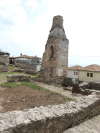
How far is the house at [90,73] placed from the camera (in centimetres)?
1631

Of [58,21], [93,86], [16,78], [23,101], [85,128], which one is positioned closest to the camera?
[85,128]

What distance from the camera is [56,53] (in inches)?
669

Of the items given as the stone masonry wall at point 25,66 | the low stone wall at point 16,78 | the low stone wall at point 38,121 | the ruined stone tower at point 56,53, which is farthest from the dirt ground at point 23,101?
the stone masonry wall at point 25,66

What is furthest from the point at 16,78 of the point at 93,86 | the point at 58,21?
the point at 58,21

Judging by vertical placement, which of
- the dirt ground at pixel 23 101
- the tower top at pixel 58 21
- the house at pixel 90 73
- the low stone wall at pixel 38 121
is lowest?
the dirt ground at pixel 23 101

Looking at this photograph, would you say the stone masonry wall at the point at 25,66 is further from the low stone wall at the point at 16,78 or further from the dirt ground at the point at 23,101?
the dirt ground at the point at 23,101

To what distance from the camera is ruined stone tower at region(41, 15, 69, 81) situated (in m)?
17.0

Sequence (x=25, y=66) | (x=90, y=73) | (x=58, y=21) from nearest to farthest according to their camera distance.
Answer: (x=90, y=73) < (x=58, y=21) < (x=25, y=66)

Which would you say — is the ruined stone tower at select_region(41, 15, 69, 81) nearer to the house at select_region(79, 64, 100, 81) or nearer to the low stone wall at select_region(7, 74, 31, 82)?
the house at select_region(79, 64, 100, 81)

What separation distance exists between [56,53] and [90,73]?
7117mm

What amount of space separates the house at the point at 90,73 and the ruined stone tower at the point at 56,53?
324 centimetres

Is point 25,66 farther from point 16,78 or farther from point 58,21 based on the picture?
point 16,78

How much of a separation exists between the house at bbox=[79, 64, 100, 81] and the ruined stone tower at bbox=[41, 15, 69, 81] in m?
3.24

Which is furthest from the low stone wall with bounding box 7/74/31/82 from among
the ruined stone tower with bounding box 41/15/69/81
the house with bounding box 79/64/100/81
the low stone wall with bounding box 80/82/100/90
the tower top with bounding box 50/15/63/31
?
the tower top with bounding box 50/15/63/31
